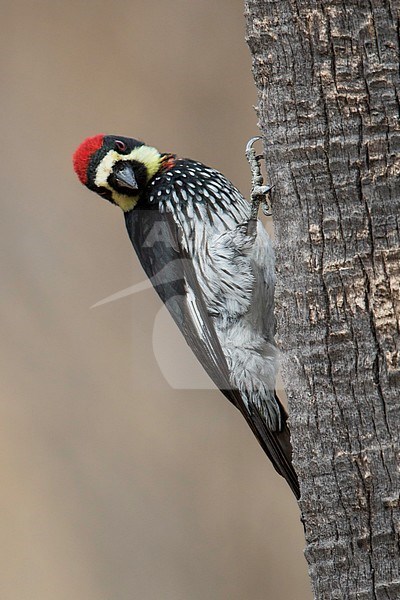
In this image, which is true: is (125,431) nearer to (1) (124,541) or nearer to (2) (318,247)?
(1) (124,541)

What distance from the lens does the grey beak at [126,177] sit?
2.87m

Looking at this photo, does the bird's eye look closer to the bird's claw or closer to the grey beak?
the grey beak

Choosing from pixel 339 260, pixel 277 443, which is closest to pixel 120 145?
pixel 277 443

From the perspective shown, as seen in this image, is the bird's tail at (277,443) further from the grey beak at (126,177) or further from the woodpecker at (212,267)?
the grey beak at (126,177)

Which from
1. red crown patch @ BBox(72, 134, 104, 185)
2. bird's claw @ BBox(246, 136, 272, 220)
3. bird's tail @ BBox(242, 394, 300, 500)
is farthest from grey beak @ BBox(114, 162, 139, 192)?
bird's tail @ BBox(242, 394, 300, 500)

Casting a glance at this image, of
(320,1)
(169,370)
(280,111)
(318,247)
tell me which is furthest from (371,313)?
(169,370)

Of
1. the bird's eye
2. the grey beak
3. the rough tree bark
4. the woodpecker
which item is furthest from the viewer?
the bird's eye

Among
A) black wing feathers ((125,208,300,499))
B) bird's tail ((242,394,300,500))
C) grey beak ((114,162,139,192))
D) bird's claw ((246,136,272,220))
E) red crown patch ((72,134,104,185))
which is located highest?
red crown patch ((72,134,104,185))

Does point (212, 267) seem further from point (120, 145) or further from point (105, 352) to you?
point (105, 352)

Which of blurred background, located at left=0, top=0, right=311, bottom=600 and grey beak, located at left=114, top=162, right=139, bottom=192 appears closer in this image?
grey beak, located at left=114, top=162, right=139, bottom=192

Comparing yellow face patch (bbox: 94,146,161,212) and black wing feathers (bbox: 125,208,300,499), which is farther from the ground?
yellow face patch (bbox: 94,146,161,212)

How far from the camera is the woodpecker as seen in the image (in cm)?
277

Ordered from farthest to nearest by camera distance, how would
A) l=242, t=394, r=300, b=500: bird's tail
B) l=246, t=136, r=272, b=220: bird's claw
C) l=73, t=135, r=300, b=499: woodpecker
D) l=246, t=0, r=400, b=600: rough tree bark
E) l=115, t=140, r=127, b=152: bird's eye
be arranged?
l=115, t=140, r=127, b=152: bird's eye < l=73, t=135, r=300, b=499: woodpecker < l=242, t=394, r=300, b=500: bird's tail < l=246, t=136, r=272, b=220: bird's claw < l=246, t=0, r=400, b=600: rough tree bark

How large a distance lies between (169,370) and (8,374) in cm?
79
